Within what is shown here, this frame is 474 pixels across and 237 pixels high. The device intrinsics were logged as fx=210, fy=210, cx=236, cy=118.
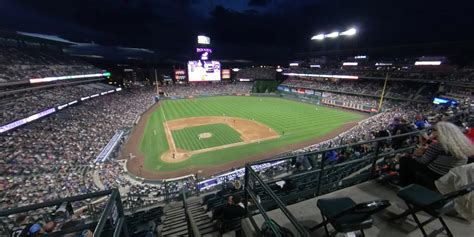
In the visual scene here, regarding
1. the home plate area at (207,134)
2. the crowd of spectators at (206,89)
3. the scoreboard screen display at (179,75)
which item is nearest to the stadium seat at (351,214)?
the home plate area at (207,134)

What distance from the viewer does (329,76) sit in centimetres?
5428

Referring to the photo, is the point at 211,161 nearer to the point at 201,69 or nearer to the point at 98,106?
the point at 98,106

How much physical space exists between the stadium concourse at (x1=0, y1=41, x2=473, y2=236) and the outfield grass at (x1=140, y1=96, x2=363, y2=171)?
103 inches

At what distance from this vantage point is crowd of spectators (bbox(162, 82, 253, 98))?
5769cm

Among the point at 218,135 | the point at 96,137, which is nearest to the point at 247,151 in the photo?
the point at 218,135

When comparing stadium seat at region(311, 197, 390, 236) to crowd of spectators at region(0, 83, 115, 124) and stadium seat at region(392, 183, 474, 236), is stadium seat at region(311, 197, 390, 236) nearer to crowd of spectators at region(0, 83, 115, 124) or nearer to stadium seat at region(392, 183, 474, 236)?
stadium seat at region(392, 183, 474, 236)

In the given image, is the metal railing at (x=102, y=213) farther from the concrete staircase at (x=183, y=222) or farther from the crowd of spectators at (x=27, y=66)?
the crowd of spectators at (x=27, y=66)

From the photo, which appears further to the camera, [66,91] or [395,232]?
[66,91]

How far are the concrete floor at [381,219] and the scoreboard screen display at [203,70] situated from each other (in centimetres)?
5784

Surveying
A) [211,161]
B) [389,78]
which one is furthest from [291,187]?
[389,78]

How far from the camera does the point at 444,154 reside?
3459 mm

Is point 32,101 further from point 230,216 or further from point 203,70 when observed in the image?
point 203,70

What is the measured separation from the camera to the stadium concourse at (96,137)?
10695mm

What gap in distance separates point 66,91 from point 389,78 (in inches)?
2242
